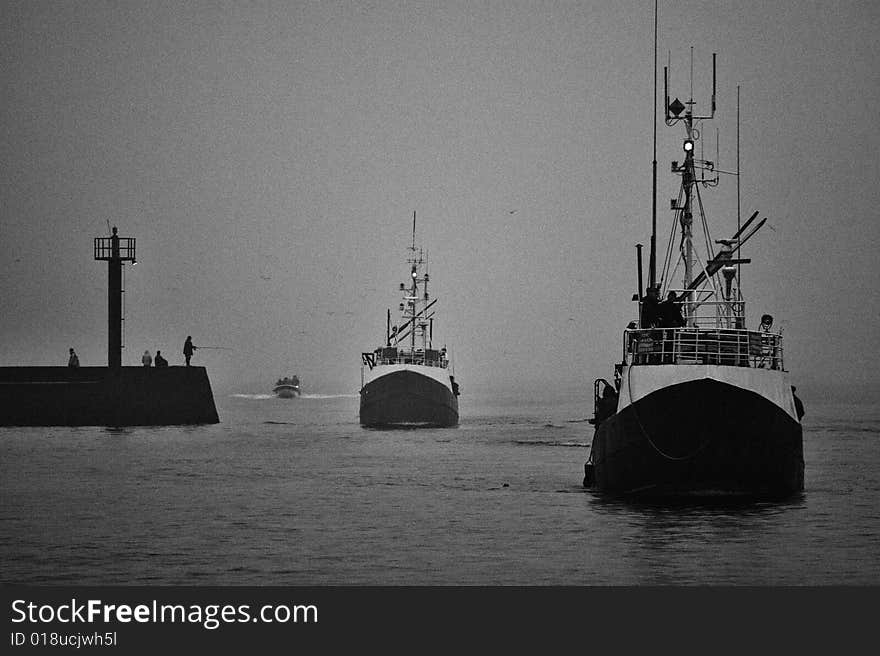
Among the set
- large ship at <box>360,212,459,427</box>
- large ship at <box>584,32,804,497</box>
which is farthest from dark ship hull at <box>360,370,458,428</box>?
large ship at <box>584,32,804,497</box>

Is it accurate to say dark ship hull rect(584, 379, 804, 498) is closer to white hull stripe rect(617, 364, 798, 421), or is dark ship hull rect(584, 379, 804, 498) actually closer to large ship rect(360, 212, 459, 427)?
white hull stripe rect(617, 364, 798, 421)

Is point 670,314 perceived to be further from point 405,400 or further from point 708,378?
point 405,400

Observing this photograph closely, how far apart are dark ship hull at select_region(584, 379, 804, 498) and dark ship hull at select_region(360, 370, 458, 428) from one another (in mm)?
69869

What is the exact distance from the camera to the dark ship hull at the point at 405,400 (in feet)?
367

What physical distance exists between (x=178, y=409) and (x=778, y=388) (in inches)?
2541

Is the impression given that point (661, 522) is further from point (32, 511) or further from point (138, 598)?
point (32, 511)

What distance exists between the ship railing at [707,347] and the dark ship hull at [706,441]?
1454 mm

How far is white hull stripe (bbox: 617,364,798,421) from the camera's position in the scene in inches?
1565

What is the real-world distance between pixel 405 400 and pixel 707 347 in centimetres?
7233

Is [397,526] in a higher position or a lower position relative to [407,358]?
lower

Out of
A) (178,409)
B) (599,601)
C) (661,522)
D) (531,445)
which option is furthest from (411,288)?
(599,601)

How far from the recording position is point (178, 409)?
9850 centimetres

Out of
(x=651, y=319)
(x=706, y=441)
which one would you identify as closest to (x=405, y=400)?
(x=651, y=319)

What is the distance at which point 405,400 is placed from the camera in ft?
Result: 370
